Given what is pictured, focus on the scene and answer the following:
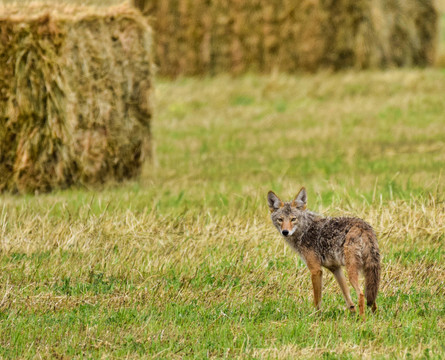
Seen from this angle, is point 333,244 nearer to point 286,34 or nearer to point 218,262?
point 218,262

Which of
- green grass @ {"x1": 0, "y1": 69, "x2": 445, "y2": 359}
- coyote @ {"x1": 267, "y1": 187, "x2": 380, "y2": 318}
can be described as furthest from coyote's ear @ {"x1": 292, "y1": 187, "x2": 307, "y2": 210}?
green grass @ {"x1": 0, "y1": 69, "x2": 445, "y2": 359}

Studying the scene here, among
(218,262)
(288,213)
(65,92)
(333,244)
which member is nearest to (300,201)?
(288,213)

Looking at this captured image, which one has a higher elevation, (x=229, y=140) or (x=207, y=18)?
(x=207, y=18)

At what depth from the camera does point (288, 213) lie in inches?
254

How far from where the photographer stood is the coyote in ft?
19.6

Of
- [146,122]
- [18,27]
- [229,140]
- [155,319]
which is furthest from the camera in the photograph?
[229,140]

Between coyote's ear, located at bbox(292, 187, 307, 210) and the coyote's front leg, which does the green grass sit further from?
coyote's ear, located at bbox(292, 187, 307, 210)

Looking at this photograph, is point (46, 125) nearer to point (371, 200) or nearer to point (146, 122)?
point (146, 122)

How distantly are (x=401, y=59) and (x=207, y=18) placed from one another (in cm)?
420

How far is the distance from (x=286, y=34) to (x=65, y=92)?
825 centimetres

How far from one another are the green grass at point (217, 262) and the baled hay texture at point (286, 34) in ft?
15.4

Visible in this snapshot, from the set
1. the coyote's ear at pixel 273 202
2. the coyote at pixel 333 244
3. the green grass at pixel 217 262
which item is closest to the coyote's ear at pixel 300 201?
the coyote at pixel 333 244

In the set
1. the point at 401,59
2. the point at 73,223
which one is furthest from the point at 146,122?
the point at 401,59

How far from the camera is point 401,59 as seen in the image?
1947 centimetres
